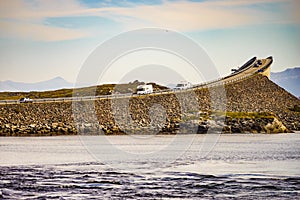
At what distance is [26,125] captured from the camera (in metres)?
64.6

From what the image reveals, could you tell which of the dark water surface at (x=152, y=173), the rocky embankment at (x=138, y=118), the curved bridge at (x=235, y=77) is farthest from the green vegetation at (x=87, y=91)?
the dark water surface at (x=152, y=173)

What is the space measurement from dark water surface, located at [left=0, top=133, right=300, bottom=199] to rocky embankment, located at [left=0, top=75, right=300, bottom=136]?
17725mm

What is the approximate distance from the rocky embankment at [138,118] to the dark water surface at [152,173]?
17725 millimetres

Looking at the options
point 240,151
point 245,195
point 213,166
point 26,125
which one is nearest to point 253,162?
point 213,166

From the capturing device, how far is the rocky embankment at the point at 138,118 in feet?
210

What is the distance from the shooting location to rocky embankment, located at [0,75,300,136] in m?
64.0

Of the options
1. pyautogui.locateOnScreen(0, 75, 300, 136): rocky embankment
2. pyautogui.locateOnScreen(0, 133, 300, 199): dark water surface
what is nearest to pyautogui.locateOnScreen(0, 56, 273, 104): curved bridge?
pyautogui.locateOnScreen(0, 75, 300, 136): rocky embankment

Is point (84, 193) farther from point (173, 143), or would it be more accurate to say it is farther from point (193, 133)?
point (193, 133)

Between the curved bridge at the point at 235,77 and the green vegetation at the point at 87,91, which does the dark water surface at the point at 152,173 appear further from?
the green vegetation at the point at 87,91

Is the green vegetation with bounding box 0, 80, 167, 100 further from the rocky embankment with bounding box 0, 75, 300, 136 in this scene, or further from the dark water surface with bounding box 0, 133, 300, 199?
the dark water surface with bounding box 0, 133, 300, 199

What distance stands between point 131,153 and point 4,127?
26231 millimetres

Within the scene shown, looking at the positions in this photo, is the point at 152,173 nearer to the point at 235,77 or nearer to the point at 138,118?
the point at 138,118

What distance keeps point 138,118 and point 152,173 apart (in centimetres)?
3665

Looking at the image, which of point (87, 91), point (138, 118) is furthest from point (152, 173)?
point (87, 91)
